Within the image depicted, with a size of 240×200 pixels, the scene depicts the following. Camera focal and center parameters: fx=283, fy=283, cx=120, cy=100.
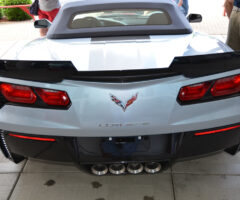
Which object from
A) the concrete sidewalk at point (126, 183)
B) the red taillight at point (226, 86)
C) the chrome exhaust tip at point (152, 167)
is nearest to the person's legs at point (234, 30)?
the concrete sidewalk at point (126, 183)

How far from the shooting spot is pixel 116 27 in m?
2.56

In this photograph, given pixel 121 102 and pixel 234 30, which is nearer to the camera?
pixel 121 102

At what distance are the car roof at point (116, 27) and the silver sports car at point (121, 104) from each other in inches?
16.6

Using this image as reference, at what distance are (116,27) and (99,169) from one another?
128 cm

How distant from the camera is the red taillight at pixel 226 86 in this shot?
5.85 ft

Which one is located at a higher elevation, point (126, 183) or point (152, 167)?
point (152, 167)

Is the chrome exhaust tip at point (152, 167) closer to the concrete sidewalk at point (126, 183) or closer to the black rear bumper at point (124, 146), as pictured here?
the black rear bumper at point (124, 146)

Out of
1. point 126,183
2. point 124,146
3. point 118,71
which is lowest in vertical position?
point 126,183

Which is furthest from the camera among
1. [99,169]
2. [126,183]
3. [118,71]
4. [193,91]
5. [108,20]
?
[108,20]

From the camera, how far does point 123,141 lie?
1771 mm

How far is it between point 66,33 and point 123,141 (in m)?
1.23

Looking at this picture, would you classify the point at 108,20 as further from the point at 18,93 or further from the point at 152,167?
the point at 152,167

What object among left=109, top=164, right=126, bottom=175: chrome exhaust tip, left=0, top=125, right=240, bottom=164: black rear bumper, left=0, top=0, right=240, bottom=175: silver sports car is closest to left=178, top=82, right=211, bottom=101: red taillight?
→ left=0, top=0, right=240, bottom=175: silver sports car

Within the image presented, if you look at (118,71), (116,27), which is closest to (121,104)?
(118,71)
